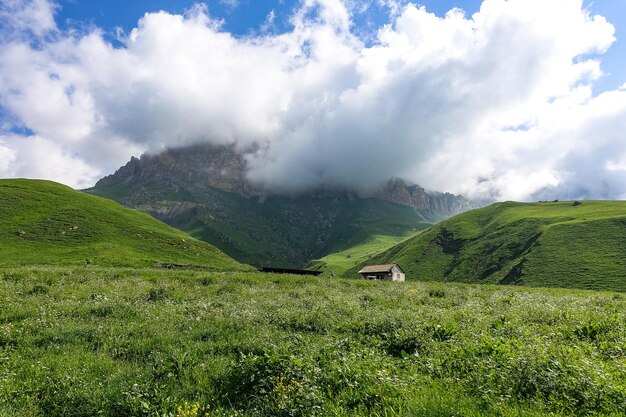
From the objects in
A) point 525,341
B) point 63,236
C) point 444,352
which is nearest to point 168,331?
point 444,352

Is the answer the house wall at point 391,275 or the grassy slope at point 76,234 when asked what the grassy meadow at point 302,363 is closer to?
the grassy slope at point 76,234

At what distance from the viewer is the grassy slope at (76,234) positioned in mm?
79375

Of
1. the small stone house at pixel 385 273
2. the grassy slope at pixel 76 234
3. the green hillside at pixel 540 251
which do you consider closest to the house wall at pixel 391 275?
the small stone house at pixel 385 273

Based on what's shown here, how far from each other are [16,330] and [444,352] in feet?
53.5

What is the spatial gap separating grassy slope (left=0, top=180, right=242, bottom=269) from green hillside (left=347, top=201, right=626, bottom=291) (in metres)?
98.7

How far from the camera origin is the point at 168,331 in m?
14.8

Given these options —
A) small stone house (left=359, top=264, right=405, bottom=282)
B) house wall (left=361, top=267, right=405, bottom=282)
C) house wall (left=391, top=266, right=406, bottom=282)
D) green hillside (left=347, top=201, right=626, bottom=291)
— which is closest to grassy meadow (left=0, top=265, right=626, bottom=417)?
small stone house (left=359, top=264, right=405, bottom=282)

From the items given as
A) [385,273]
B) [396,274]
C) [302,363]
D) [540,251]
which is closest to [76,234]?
[385,273]

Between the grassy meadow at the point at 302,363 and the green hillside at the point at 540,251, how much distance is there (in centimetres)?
11024

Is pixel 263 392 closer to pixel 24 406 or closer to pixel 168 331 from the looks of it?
pixel 24 406

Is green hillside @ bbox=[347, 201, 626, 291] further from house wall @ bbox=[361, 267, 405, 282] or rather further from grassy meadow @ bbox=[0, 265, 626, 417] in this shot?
grassy meadow @ bbox=[0, 265, 626, 417]

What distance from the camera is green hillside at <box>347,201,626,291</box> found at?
10806cm

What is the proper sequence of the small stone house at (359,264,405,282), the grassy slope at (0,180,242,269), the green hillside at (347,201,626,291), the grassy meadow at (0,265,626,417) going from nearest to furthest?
the grassy meadow at (0,265,626,417) < the grassy slope at (0,180,242,269) < the green hillside at (347,201,626,291) < the small stone house at (359,264,405,282)

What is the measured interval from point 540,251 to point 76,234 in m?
154
